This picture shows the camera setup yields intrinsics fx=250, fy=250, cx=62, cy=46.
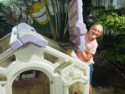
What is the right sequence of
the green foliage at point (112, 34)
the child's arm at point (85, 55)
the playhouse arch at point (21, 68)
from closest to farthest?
1. the playhouse arch at point (21, 68)
2. the child's arm at point (85, 55)
3. the green foliage at point (112, 34)

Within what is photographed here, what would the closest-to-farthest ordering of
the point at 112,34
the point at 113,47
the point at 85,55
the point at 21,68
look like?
the point at 21,68 → the point at 85,55 → the point at 113,47 → the point at 112,34

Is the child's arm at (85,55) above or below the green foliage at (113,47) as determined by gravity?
below

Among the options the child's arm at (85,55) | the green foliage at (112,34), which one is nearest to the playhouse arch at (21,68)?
the child's arm at (85,55)

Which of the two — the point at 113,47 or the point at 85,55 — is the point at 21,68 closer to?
the point at 85,55

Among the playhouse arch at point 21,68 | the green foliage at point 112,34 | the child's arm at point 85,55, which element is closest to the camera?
the playhouse arch at point 21,68

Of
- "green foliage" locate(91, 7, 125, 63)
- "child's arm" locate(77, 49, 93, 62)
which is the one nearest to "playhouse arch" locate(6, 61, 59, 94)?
"child's arm" locate(77, 49, 93, 62)

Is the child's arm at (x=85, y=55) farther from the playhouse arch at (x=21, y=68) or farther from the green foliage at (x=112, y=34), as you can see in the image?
the green foliage at (x=112, y=34)

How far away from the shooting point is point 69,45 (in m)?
3.24

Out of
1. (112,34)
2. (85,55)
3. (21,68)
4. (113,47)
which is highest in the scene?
(112,34)

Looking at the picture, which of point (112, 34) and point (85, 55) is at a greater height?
point (112, 34)

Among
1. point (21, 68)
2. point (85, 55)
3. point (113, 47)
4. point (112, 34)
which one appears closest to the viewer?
point (21, 68)

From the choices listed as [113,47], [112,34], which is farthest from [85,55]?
[112,34]

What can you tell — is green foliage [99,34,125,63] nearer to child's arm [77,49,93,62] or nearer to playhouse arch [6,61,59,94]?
child's arm [77,49,93,62]

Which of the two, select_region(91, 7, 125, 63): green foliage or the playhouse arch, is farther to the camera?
select_region(91, 7, 125, 63): green foliage
